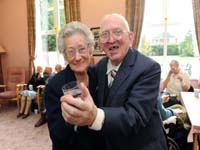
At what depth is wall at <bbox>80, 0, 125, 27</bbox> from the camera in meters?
4.84

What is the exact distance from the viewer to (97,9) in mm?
5113

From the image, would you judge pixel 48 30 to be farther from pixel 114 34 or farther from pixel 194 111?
pixel 114 34

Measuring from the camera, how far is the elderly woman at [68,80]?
42.7 inches

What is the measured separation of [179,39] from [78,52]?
3852 millimetres

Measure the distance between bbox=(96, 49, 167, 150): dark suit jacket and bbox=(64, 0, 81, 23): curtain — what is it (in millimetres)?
4462

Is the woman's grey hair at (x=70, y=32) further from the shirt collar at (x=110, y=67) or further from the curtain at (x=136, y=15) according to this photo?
the curtain at (x=136, y=15)

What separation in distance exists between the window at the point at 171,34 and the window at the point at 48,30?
7.28ft

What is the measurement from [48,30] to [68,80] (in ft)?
16.7

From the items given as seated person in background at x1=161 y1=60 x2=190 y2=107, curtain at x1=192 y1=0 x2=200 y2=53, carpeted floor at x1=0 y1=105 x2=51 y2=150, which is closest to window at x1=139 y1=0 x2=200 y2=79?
curtain at x1=192 y1=0 x2=200 y2=53

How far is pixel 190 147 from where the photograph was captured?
8.82 ft

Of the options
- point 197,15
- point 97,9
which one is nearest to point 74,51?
point 197,15

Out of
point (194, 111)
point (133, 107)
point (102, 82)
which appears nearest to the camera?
point (133, 107)

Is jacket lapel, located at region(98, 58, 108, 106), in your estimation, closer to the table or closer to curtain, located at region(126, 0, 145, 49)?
the table

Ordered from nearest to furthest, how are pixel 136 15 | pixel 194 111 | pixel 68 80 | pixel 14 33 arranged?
1. pixel 68 80
2. pixel 194 111
3. pixel 136 15
4. pixel 14 33
